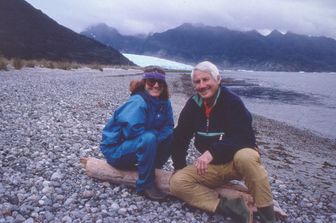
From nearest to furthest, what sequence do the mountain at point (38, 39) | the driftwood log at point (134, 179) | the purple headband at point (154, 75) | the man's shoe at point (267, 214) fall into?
the man's shoe at point (267, 214) < the driftwood log at point (134, 179) < the purple headband at point (154, 75) < the mountain at point (38, 39)

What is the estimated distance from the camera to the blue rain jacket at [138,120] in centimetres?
573

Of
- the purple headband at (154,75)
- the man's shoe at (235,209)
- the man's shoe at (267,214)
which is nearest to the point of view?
the man's shoe at (267,214)

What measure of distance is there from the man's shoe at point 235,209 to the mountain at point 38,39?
67817mm

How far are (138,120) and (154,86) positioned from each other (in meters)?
0.61

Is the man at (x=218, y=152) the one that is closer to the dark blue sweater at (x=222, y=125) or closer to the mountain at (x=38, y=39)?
the dark blue sweater at (x=222, y=125)

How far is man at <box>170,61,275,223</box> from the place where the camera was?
5.19 m

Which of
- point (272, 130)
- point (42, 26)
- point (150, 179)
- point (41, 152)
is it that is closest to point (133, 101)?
point (150, 179)

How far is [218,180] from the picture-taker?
18.8 ft

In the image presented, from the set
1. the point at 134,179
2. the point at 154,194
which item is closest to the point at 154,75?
the point at 134,179

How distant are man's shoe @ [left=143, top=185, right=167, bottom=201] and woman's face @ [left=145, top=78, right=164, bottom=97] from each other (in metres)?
1.44

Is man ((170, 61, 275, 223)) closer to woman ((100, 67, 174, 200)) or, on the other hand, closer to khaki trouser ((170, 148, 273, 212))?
khaki trouser ((170, 148, 273, 212))

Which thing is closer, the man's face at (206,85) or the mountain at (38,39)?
the man's face at (206,85)

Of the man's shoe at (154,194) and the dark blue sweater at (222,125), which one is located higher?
the dark blue sweater at (222,125)

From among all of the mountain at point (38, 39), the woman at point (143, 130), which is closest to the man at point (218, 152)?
the woman at point (143, 130)
